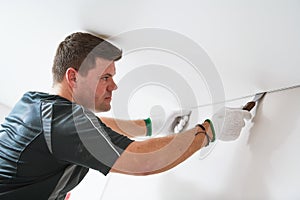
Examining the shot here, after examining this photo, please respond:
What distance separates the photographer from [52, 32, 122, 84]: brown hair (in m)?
1.22

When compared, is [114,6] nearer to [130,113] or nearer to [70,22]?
[70,22]

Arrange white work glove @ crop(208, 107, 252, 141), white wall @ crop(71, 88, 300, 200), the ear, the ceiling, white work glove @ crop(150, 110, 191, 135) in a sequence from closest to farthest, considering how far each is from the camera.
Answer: the ceiling → white wall @ crop(71, 88, 300, 200) → white work glove @ crop(208, 107, 252, 141) → the ear → white work glove @ crop(150, 110, 191, 135)

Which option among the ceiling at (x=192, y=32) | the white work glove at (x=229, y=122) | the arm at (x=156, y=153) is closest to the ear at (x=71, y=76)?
the ceiling at (x=192, y=32)

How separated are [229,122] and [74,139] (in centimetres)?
53

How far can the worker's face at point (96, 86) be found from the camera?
3.97 feet

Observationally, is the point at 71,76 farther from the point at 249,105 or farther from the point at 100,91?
the point at 249,105

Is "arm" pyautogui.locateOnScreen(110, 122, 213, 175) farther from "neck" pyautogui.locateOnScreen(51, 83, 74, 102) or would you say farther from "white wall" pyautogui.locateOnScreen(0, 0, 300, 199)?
"neck" pyautogui.locateOnScreen(51, 83, 74, 102)

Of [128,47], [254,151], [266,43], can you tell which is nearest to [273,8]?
[266,43]

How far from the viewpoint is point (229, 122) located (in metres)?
1.12

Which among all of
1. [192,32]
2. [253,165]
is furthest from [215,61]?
[253,165]

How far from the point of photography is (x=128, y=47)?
1.32 metres

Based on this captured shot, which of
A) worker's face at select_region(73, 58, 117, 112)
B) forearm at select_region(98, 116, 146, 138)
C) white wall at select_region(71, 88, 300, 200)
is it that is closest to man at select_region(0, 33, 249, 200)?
worker's face at select_region(73, 58, 117, 112)

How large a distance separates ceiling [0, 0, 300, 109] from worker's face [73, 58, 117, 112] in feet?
0.45

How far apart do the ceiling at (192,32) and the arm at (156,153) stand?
279 mm
